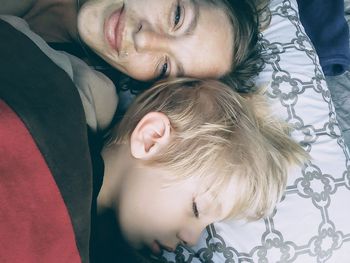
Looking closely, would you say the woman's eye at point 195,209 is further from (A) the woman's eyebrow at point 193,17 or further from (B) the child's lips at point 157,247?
(A) the woman's eyebrow at point 193,17

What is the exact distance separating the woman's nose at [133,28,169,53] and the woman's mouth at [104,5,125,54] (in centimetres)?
3

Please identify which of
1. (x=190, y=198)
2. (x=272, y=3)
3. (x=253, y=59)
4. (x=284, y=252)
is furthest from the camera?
(x=272, y=3)

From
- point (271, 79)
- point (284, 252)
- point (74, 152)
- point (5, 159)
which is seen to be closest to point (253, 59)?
point (271, 79)

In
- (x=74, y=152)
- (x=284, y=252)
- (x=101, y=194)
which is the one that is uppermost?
(x=74, y=152)

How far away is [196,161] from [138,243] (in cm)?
22

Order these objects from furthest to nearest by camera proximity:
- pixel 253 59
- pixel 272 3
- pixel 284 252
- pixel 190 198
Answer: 1. pixel 272 3
2. pixel 253 59
3. pixel 284 252
4. pixel 190 198

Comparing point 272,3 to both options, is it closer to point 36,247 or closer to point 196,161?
point 196,161

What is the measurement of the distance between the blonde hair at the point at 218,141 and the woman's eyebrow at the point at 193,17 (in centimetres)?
10

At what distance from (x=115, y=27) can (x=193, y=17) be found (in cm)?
16

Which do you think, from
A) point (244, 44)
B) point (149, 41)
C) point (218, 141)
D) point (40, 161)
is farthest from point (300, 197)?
point (40, 161)

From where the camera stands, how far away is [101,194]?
0.96 meters

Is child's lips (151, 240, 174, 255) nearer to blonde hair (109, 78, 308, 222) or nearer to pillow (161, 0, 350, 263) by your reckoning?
pillow (161, 0, 350, 263)

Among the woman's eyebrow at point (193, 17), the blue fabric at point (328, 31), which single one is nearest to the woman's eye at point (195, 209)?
the woman's eyebrow at point (193, 17)

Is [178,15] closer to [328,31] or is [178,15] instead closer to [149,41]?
[149,41]
